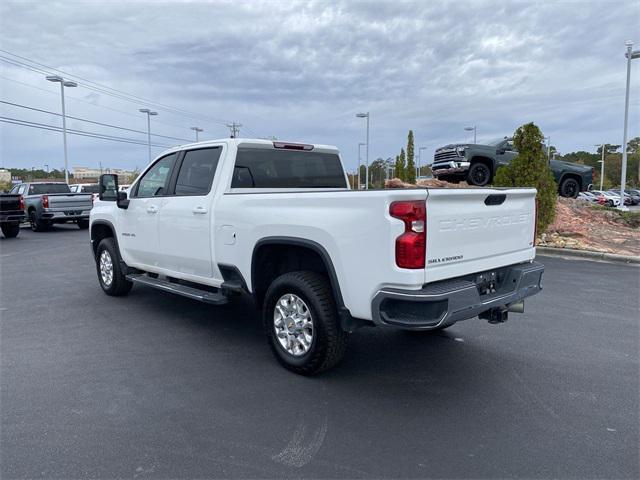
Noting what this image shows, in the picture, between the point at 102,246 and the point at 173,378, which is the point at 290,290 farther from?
the point at 102,246

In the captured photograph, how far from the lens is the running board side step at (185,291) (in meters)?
4.95

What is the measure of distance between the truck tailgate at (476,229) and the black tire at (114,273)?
4.92 meters

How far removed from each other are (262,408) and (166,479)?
97 centimetres

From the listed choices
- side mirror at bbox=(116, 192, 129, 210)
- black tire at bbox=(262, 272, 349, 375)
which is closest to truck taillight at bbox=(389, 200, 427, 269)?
black tire at bbox=(262, 272, 349, 375)

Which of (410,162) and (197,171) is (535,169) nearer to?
(197,171)

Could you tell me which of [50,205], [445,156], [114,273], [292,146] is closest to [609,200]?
[445,156]

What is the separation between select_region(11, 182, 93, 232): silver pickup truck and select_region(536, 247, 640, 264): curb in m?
15.2

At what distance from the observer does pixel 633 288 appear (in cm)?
794

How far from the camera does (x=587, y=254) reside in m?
11.3

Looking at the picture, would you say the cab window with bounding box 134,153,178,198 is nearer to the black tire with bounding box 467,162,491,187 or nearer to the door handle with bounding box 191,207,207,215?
the door handle with bounding box 191,207,207,215

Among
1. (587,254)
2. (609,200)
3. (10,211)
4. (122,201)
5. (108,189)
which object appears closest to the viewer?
(122,201)

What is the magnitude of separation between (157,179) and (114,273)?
1.74m

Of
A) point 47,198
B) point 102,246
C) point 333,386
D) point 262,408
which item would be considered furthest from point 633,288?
point 47,198

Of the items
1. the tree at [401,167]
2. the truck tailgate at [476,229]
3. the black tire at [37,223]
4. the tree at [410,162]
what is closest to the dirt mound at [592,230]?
the truck tailgate at [476,229]
